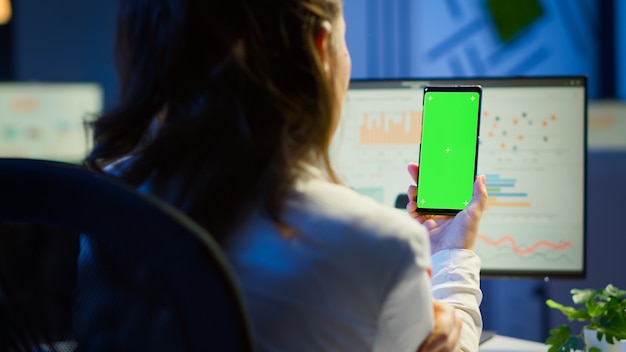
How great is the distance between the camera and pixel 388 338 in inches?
30.0


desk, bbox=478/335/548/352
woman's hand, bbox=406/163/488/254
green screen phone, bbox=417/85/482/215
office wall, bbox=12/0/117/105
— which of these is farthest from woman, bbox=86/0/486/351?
office wall, bbox=12/0/117/105

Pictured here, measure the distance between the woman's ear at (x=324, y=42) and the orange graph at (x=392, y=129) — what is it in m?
0.77

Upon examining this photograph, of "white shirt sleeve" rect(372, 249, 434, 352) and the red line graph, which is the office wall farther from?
"white shirt sleeve" rect(372, 249, 434, 352)

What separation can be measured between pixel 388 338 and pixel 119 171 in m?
0.30

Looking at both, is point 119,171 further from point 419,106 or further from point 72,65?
point 72,65

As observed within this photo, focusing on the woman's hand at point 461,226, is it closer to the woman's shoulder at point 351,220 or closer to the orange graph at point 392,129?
the woman's shoulder at point 351,220

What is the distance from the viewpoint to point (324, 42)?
0.81 metres

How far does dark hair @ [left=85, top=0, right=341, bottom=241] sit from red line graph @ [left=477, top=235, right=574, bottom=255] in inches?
32.5

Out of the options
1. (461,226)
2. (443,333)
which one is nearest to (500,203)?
(461,226)

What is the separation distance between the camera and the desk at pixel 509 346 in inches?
58.8

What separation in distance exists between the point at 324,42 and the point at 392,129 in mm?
792

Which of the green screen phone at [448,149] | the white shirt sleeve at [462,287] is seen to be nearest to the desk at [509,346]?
the green screen phone at [448,149]

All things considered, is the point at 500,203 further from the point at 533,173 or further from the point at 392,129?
the point at 392,129

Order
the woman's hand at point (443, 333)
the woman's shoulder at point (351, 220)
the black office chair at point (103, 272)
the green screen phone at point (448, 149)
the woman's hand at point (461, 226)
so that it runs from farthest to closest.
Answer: the green screen phone at point (448, 149) → the woman's hand at point (461, 226) → the woman's hand at point (443, 333) → the woman's shoulder at point (351, 220) → the black office chair at point (103, 272)
